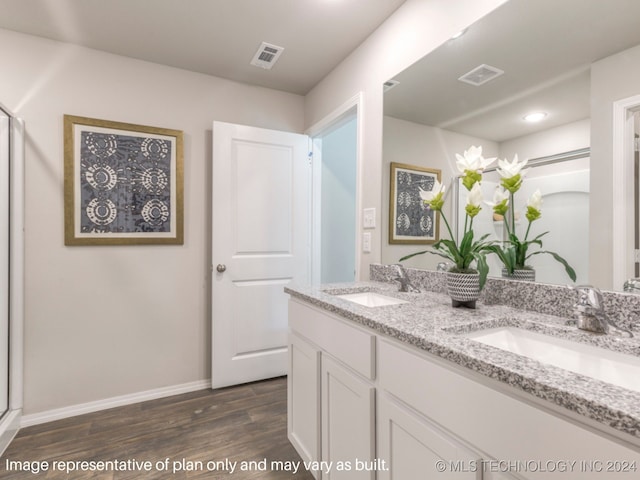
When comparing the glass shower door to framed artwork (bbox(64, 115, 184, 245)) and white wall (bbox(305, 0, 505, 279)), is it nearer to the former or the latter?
framed artwork (bbox(64, 115, 184, 245))

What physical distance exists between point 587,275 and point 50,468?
8.16 ft

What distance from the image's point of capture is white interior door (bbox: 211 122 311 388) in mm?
2434

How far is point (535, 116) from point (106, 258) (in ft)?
8.30

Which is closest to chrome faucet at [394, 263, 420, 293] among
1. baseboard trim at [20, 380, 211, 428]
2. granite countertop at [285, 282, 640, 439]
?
granite countertop at [285, 282, 640, 439]

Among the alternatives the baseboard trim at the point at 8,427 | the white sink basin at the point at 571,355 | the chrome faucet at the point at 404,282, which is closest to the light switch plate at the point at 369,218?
the chrome faucet at the point at 404,282

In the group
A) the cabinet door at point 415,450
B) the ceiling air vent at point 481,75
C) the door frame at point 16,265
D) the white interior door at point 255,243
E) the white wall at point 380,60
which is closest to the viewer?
the cabinet door at point 415,450

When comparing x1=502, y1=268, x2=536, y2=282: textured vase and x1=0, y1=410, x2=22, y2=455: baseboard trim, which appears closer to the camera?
x1=502, y1=268, x2=536, y2=282: textured vase

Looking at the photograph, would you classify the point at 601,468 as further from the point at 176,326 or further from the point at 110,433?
the point at 176,326

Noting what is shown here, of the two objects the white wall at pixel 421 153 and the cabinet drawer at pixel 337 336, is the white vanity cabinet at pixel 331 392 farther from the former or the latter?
the white wall at pixel 421 153

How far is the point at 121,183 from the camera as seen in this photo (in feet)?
7.29

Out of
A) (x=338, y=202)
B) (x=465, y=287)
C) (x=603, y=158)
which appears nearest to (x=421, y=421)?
(x=465, y=287)

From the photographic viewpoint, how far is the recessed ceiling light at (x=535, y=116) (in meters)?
1.21

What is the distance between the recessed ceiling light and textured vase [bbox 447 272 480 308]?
2.03 feet

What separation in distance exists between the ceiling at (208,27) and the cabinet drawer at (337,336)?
1608 millimetres
